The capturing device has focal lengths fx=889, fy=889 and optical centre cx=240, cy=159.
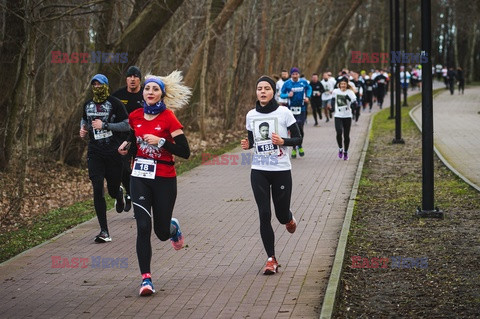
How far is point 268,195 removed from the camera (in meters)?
8.38

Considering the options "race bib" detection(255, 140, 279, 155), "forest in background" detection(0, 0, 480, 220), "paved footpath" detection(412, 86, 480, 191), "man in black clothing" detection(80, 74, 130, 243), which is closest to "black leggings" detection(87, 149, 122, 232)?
"man in black clothing" detection(80, 74, 130, 243)

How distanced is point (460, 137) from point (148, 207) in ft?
62.8

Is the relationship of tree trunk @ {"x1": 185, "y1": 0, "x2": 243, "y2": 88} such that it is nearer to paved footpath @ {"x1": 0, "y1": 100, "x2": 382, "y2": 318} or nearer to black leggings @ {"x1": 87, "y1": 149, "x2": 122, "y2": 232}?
paved footpath @ {"x1": 0, "y1": 100, "x2": 382, "y2": 318}

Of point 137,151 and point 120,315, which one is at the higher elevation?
point 137,151

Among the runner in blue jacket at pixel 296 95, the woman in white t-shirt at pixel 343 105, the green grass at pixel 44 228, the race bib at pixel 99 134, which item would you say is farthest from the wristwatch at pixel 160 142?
the runner in blue jacket at pixel 296 95

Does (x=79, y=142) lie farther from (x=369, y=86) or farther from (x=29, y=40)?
(x=369, y=86)

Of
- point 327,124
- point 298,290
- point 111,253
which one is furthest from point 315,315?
point 327,124

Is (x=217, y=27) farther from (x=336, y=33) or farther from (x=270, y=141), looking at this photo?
(x=336, y=33)

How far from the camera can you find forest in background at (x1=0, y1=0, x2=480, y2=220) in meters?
16.1

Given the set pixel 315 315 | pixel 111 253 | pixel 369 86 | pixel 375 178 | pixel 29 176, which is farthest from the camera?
pixel 369 86

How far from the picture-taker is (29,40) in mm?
13727

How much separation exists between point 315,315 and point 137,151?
7.35 feet

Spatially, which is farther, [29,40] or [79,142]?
[79,142]

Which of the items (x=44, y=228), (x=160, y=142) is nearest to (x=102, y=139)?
(x=44, y=228)
